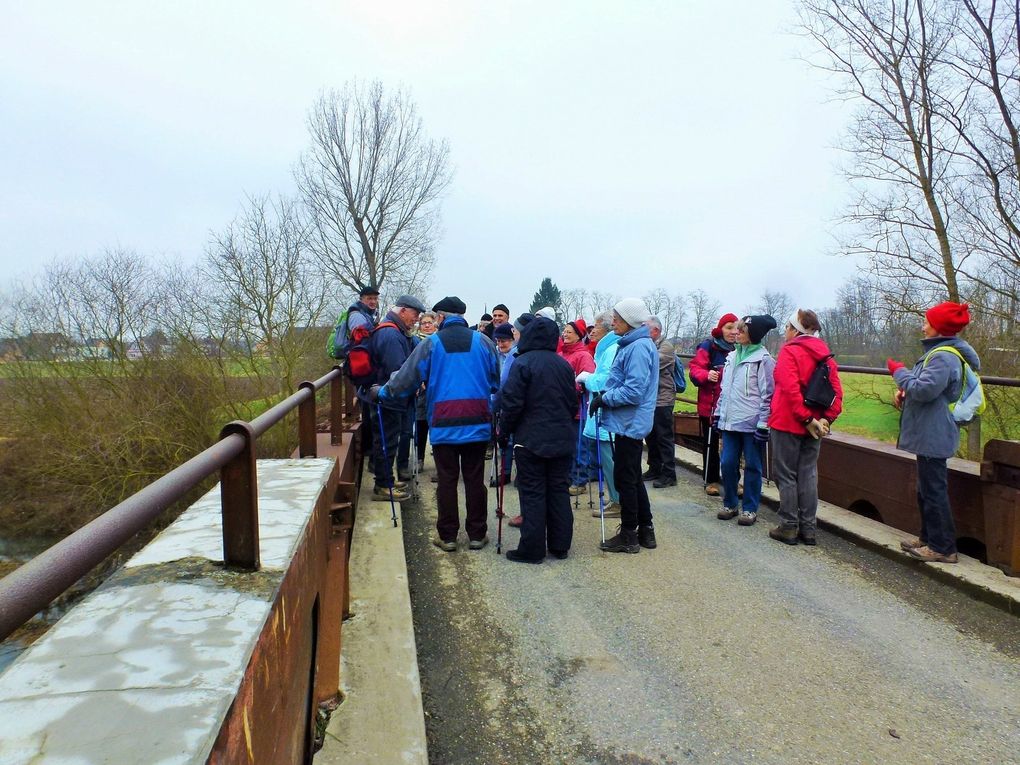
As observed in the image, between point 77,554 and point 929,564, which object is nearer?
point 77,554

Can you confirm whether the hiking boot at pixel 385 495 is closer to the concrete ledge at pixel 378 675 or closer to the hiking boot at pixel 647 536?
the concrete ledge at pixel 378 675

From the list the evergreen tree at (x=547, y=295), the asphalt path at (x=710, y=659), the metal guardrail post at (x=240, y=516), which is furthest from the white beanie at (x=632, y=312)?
the evergreen tree at (x=547, y=295)

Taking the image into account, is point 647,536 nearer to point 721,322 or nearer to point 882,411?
point 721,322

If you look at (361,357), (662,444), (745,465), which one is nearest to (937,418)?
(745,465)

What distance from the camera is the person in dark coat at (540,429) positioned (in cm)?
457

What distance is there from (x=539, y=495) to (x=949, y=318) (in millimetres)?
2951

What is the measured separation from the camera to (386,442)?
5.86 metres

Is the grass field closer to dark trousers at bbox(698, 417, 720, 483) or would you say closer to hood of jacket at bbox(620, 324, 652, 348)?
dark trousers at bbox(698, 417, 720, 483)

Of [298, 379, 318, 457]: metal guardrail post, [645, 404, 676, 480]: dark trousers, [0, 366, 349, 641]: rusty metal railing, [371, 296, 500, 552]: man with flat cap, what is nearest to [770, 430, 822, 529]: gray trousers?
[645, 404, 676, 480]: dark trousers

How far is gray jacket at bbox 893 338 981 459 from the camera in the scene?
13.7 ft

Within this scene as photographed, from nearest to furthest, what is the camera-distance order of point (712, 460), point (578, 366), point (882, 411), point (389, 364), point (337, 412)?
point (337, 412)
point (389, 364)
point (578, 366)
point (712, 460)
point (882, 411)

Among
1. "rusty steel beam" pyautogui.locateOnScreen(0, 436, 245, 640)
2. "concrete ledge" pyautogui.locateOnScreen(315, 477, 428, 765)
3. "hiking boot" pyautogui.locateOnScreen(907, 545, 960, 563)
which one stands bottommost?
"concrete ledge" pyautogui.locateOnScreen(315, 477, 428, 765)

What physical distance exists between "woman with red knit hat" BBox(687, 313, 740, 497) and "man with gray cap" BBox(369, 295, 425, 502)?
2.99 meters

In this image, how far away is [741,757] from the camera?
2.51 metres
